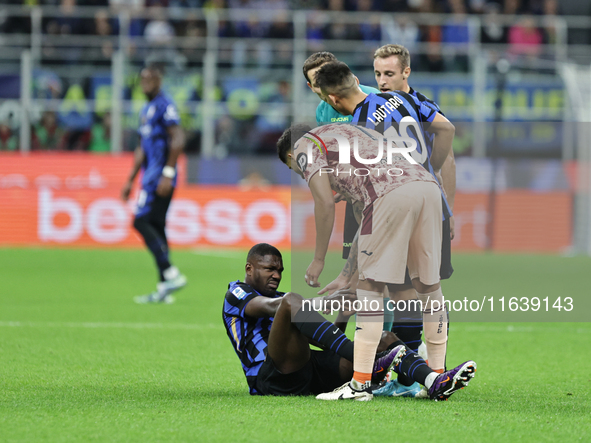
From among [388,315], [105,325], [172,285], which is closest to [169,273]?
[172,285]

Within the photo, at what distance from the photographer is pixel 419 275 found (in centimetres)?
441

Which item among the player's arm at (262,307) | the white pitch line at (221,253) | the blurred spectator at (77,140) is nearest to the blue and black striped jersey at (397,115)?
the player's arm at (262,307)

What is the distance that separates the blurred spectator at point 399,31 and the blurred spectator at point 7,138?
7627 mm

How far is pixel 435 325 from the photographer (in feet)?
15.0

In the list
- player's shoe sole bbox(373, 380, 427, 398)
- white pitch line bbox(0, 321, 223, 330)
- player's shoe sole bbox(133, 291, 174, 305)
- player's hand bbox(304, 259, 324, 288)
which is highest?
player's hand bbox(304, 259, 324, 288)

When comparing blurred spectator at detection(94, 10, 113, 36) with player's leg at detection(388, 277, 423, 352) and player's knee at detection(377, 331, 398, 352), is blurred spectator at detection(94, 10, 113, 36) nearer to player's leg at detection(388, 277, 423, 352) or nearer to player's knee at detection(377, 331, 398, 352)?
player's leg at detection(388, 277, 423, 352)

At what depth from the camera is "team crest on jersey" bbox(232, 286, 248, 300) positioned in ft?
14.8

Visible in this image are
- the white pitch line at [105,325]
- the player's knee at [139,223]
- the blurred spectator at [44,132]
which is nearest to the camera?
the white pitch line at [105,325]

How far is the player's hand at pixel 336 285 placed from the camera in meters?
4.55

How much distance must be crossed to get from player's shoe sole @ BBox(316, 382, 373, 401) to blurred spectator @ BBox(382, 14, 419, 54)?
45.1ft

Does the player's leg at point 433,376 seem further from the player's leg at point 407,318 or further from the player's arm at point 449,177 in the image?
the player's arm at point 449,177

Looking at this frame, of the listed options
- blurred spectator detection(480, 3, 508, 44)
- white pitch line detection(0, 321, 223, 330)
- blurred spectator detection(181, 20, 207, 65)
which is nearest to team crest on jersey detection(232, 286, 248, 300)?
white pitch line detection(0, 321, 223, 330)

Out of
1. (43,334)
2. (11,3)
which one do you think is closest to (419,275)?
(43,334)

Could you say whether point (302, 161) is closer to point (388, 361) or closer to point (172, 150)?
point (388, 361)
